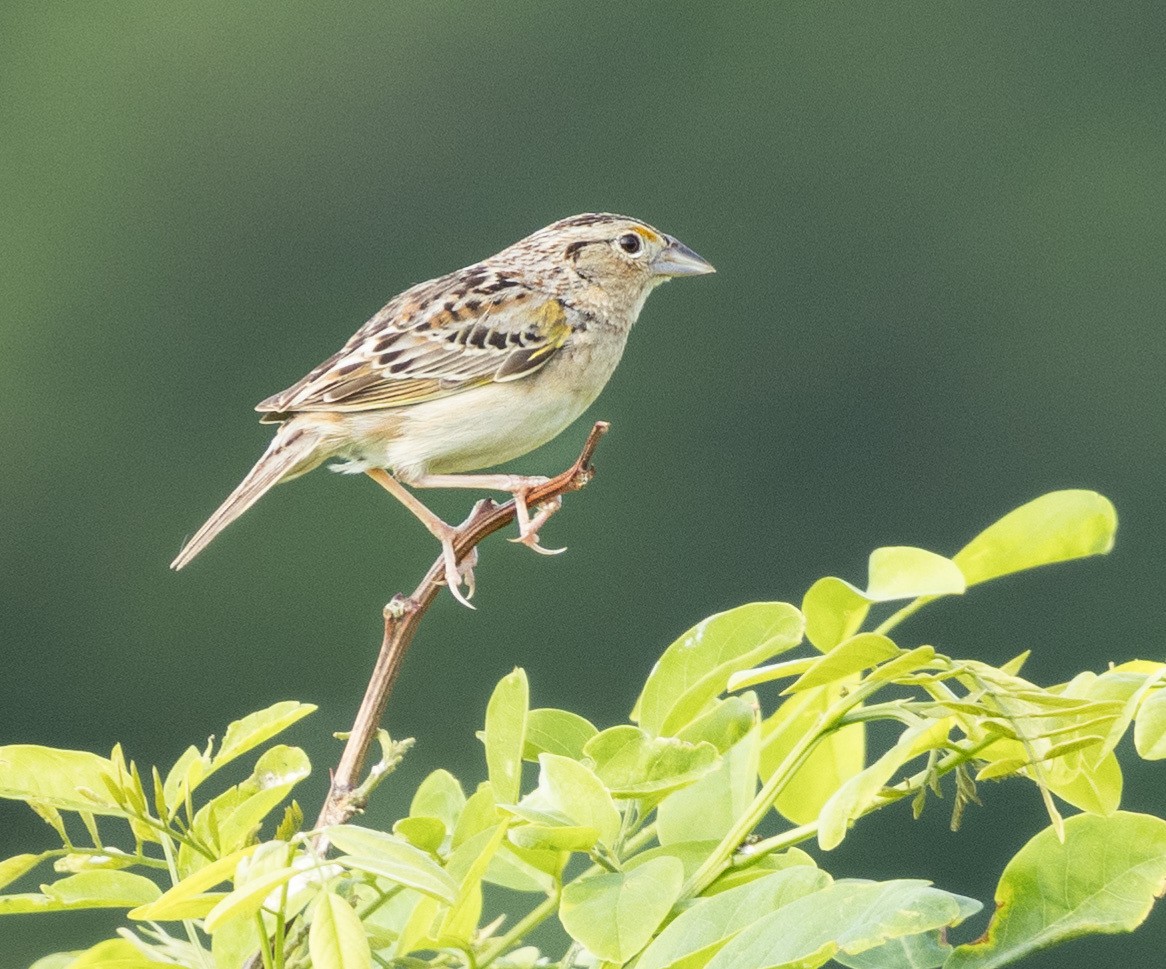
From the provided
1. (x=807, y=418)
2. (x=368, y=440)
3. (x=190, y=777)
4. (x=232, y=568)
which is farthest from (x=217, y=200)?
(x=190, y=777)

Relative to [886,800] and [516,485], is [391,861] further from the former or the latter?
[516,485]

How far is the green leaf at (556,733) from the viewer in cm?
136

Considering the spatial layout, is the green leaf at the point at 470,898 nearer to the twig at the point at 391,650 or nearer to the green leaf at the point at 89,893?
the twig at the point at 391,650

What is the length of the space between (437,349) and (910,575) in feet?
11.3

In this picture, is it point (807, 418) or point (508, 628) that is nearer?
point (508, 628)

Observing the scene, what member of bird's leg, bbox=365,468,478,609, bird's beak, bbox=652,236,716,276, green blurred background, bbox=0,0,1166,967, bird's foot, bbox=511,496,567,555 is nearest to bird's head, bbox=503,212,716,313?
bird's beak, bbox=652,236,716,276

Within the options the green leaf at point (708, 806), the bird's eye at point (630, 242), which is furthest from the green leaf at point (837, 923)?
the bird's eye at point (630, 242)

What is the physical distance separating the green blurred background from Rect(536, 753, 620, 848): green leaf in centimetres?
1249

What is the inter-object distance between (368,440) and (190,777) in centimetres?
288

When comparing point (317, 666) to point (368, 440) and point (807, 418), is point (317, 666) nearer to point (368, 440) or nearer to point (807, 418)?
point (807, 418)

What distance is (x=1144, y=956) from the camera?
14.1 metres

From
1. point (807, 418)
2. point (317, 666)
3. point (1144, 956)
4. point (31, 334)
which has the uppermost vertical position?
point (31, 334)

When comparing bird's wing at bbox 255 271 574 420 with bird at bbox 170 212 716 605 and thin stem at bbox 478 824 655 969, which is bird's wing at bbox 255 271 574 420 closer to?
bird at bbox 170 212 716 605

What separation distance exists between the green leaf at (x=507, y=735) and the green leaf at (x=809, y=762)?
170mm
